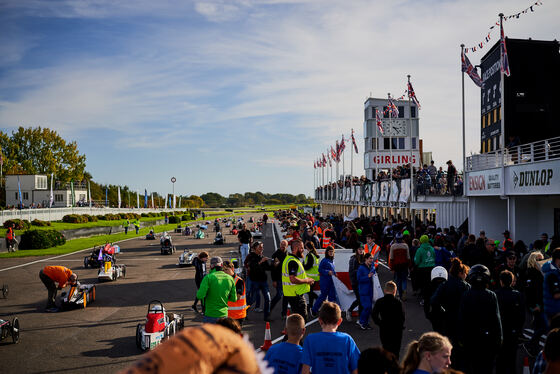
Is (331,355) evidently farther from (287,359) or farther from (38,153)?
(38,153)

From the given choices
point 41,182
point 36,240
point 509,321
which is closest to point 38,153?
point 41,182

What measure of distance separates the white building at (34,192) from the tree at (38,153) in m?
5.56

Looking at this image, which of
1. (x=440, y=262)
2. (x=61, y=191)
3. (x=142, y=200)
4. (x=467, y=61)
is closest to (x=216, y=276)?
(x=440, y=262)

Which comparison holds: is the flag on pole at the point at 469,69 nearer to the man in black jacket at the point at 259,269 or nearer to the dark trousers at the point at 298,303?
the man in black jacket at the point at 259,269

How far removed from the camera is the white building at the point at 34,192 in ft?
267

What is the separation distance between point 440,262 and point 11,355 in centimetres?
1084

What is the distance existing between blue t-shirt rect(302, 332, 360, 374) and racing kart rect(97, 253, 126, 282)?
53.9 feet

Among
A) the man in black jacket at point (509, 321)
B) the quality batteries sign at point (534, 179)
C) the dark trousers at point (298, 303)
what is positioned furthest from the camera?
the quality batteries sign at point (534, 179)

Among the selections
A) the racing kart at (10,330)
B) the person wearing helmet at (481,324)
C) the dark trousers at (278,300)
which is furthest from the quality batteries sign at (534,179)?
the racing kart at (10,330)

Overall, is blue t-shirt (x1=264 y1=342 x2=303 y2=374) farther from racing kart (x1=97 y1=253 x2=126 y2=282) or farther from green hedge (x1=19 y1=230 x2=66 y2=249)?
green hedge (x1=19 y1=230 x2=66 y2=249)

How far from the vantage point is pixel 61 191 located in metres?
89.6

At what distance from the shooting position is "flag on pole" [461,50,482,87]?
2149 cm

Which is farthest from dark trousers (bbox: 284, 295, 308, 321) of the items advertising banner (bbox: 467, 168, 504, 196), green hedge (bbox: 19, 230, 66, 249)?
green hedge (bbox: 19, 230, 66, 249)

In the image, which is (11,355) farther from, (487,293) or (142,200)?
(142,200)
